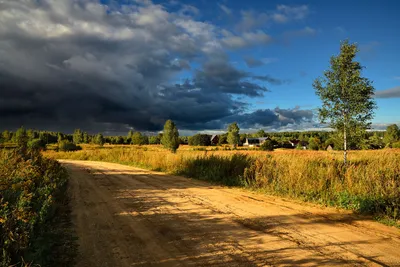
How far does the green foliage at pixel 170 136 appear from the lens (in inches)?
1907

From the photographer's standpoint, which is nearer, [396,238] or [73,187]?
[396,238]

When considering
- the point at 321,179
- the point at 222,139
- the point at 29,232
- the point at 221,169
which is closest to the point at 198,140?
the point at 222,139

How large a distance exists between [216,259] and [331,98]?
15.8 metres

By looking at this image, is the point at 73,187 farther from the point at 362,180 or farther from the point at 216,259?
the point at 362,180

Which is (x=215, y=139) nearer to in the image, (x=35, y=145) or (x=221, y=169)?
(x=35, y=145)

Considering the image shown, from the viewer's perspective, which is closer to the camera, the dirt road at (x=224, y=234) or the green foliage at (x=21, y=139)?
the dirt road at (x=224, y=234)

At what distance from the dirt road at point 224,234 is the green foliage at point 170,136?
3925cm

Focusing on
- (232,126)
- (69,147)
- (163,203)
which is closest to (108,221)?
(163,203)

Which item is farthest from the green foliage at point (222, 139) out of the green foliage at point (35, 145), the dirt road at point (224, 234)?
the dirt road at point (224, 234)

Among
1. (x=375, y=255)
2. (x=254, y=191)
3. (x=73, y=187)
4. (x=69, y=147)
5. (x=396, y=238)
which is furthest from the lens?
(x=69, y=147)

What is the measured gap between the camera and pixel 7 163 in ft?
29.2

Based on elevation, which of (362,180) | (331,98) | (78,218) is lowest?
(78,218)

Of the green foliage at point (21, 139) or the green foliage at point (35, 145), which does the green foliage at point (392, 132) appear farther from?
the green foliage at point (21, 139)

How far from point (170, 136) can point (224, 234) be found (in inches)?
1715
